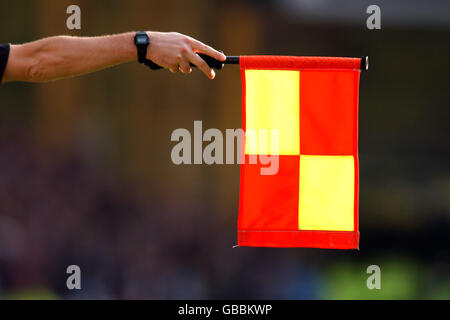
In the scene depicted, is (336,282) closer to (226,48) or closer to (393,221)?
(393,221)

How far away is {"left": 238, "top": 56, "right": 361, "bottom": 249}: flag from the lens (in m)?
2.97

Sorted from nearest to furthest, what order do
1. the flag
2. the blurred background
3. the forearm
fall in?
the forearm
the flag
the blurred background

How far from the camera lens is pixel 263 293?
5.45m

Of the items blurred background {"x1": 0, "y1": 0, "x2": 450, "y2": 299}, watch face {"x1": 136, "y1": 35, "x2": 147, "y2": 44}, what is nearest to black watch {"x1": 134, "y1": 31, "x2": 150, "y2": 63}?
watch face {"x1": 136, "y1": 35, "x2": 147, "y2": 44}

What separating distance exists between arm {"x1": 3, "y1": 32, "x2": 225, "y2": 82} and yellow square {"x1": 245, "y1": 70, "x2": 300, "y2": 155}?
277mm

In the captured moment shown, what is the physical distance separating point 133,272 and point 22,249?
2.74 ft

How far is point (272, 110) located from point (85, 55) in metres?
0.80

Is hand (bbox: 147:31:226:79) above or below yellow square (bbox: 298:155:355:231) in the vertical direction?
above

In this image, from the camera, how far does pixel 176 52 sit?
9.05 ft

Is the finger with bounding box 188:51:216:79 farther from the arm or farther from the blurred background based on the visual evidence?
the blurred background

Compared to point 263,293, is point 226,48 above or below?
above

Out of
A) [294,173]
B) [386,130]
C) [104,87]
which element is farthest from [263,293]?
[294,173]

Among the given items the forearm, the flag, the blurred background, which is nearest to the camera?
the forearm
